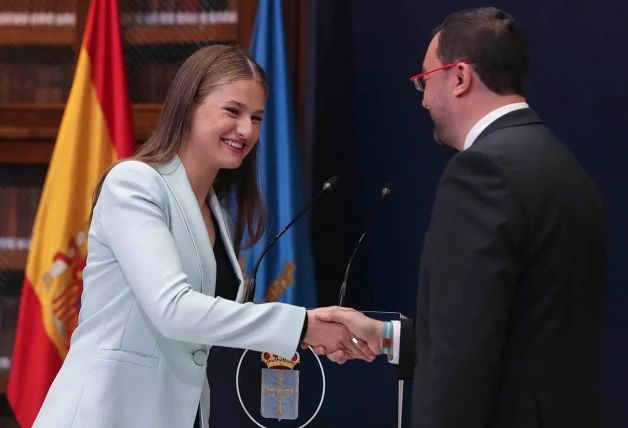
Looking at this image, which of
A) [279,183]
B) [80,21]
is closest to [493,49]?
[279,183]

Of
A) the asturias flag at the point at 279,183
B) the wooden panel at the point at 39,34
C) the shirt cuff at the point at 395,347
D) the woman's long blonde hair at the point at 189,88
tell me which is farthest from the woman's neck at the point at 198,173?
the wooden panel at the point at 39,34

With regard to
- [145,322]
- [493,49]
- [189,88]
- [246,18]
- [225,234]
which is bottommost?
[145,322]

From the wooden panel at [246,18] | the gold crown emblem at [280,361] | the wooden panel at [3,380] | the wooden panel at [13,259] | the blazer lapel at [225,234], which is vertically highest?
the wooden panel at [246,18]

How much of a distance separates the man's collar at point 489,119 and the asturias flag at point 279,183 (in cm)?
147

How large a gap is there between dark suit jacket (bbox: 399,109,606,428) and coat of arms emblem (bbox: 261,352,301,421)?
523 mm

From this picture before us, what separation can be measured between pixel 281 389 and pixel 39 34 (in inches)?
91.8

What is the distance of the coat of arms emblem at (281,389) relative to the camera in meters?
1.79

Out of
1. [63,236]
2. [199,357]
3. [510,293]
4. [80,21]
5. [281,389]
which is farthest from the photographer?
[80,21]

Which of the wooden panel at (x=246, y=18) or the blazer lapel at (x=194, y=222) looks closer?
the blazer lapel at (x=194, y=222)

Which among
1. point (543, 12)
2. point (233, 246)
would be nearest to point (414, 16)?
point (543, 12)

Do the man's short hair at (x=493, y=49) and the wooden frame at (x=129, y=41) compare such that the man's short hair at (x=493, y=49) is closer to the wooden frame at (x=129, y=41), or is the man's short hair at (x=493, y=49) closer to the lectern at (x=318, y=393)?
the lectern at (x=318, y=393)

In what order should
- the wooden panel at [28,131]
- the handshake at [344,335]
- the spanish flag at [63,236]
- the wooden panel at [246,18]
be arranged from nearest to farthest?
the handshake at [344,335] < the spanish flag at [63,236] < the wooden panel at [246,18] < the wooden panel at [28,131]

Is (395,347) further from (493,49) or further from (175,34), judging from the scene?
(175,34)

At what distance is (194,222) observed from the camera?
1.71m
